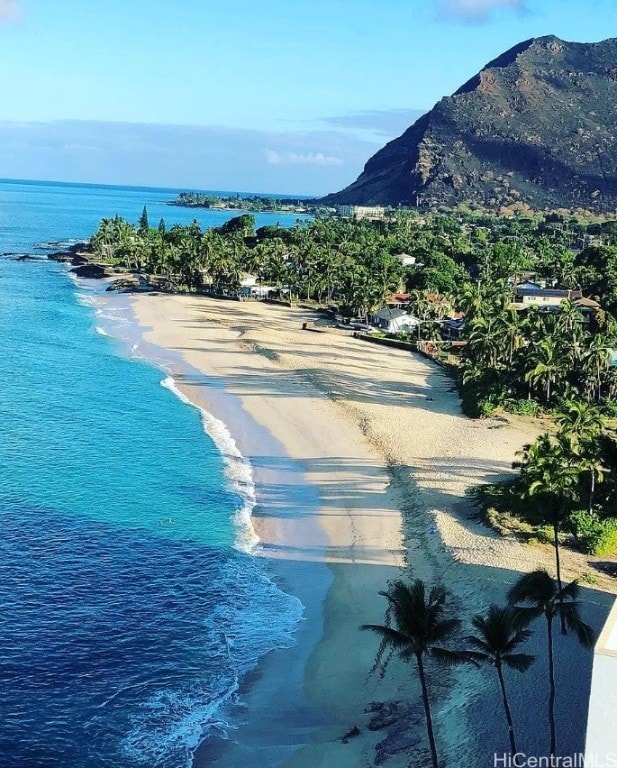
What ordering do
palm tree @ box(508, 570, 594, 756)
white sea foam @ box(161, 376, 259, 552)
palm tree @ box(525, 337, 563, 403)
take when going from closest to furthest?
1. palm tree @ box(508, 570, 594, 756)
2. white sea foam @ box(161, 376, 259, 552)
3. palm tree @ box(525, 337, 563, 403)

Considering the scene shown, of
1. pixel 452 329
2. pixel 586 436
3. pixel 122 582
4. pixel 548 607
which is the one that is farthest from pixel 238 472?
pixel 452 329

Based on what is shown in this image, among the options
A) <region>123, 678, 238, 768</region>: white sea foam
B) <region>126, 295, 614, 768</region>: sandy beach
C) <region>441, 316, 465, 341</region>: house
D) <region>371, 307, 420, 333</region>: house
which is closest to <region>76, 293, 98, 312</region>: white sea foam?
<region>126, 295, 614, 768</region>: sandy beach

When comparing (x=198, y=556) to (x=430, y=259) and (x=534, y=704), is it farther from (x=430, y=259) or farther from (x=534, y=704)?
(x=430, y=259)

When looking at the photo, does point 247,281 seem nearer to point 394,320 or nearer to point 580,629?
point 394,320

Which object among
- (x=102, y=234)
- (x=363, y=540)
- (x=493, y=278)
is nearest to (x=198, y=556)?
(x=363, y=540)

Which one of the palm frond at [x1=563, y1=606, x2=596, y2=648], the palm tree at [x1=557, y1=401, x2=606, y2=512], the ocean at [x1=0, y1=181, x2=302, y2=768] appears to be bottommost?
the ocean at [x1=0, y1=181, x2=302, y2=768]

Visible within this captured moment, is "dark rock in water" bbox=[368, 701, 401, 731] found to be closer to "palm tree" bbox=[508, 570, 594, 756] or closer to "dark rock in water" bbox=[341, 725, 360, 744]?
"dark rock in water" bbox=[341, 725, 360, 744]

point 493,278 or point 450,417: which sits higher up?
point 493,278
